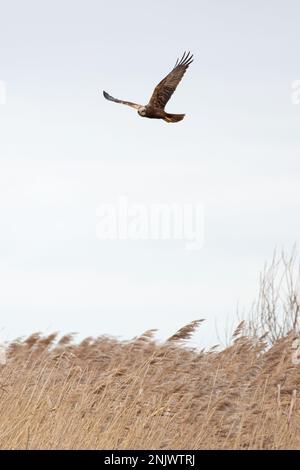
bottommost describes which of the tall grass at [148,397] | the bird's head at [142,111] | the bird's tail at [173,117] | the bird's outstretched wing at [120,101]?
the tall grass at [148,397]

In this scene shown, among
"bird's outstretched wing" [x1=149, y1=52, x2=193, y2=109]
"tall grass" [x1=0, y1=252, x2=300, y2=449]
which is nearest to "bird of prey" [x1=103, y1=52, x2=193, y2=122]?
"bird's outstretched wing" [x1=149, y1=52, x2=193, y2=109]

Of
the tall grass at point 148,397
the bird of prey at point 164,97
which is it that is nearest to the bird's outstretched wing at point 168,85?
the bird of prey at point 164,97

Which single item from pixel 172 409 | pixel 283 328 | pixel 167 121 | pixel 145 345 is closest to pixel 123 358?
pixel 145 345

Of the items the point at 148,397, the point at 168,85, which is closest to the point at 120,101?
the point at 168,85

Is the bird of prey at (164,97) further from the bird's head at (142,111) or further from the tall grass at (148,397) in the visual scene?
the tall grass at (148,397)

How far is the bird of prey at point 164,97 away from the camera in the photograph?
11359 millimetres

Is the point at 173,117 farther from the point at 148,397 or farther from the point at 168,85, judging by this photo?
the point at 148,397

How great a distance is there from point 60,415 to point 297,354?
4.03m

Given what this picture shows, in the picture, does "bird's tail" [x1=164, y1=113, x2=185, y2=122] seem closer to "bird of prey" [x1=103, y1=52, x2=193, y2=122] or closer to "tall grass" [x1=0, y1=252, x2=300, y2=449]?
"bird of prey" [x1=103, y1=52, x2=193, y2=122]

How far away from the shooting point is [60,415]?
9242 millimetres

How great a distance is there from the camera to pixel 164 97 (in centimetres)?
1159

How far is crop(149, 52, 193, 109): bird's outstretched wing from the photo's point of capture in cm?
1151

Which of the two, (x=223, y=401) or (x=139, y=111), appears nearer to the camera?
(x=223, y=401)
